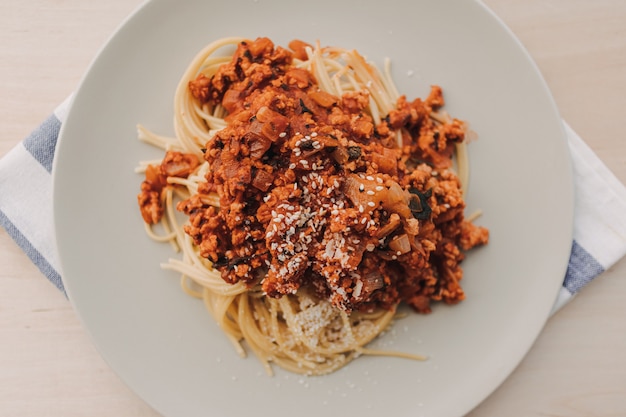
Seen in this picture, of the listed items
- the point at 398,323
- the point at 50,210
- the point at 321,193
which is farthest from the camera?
the point at 398,323

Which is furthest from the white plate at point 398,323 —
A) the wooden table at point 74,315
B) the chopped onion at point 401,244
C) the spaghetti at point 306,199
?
the chopped onion at point 401,244

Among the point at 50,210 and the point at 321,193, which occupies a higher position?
the point at 321,193

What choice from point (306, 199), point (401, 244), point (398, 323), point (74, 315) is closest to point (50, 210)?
point (74, 315)

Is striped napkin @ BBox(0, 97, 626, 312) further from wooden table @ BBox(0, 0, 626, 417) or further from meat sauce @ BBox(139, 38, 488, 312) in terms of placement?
meat sauce @ BBox(139, 38, 488, 312)

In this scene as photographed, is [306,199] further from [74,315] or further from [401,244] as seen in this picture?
[74,315]

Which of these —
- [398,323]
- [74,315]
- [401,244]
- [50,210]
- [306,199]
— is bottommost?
[74,315]

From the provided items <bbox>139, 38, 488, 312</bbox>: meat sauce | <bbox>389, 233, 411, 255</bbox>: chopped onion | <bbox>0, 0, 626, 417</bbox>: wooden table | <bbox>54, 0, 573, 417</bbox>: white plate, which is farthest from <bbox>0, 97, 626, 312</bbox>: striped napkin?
<bbox>389, 233, 411, 255</bbox>: chopped onion

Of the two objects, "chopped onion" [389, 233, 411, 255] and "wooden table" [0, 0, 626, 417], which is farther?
"wooden table" [0, 0, 626, 417]
